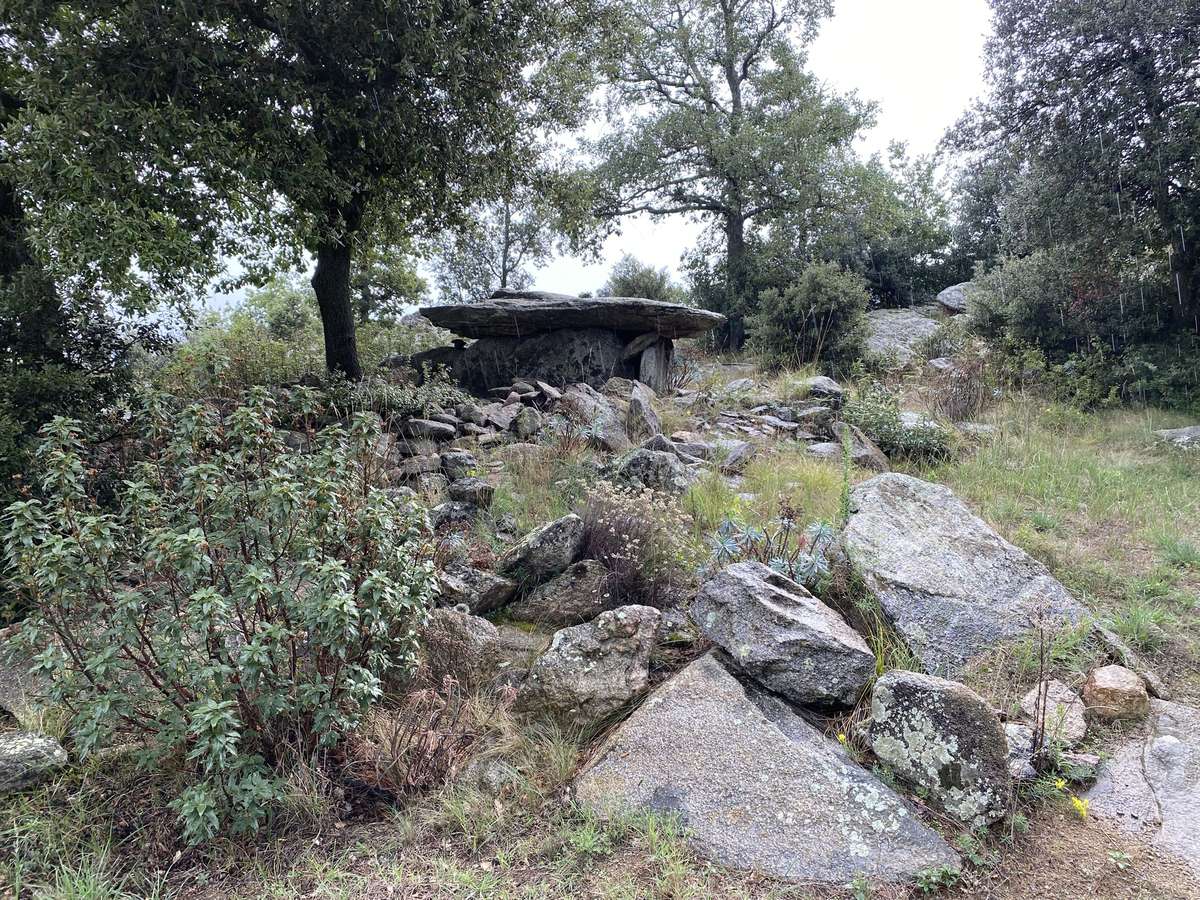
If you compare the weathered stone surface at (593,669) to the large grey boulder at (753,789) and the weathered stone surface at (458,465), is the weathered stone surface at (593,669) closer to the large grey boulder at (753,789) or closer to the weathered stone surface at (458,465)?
the large grey boulder at (753,789)

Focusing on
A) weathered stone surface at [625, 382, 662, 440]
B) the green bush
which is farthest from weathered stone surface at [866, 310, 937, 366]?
weathered stone surface at [625, 382, 662, 440]

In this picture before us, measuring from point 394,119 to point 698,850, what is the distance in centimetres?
662

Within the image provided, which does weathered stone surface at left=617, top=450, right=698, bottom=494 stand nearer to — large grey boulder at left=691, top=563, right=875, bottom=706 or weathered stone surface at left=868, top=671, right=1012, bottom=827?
large grey boulder at left=691, top=563, right=875, bottom=706

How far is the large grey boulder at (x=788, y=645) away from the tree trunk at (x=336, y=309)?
6.62 meters

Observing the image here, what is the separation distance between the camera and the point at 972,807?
2576 millimetres

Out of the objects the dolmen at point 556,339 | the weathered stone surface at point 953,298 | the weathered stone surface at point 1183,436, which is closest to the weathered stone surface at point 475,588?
the dolmen at point 556,339

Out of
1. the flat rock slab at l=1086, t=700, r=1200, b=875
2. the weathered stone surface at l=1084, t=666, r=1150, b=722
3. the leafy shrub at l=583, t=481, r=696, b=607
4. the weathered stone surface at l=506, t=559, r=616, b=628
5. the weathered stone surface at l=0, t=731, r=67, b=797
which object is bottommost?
the flat rock slab at l=1086, t=700, r=1200, b=875

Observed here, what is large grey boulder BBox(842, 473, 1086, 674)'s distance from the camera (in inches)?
136

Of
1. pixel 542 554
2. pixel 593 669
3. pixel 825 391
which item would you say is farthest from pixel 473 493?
pixel 825 391

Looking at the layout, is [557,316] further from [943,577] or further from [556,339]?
[943,577]

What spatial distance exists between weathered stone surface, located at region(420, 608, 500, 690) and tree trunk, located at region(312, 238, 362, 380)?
565 centimetres

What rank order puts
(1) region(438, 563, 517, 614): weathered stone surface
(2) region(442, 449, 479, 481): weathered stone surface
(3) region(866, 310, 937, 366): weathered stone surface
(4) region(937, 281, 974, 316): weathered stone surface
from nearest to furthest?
(1) region(438, 563, 517, 614): weathered stone surface, (2) region(442, 449, 479, 481): weathered stone surface, (3) region(866, 310, 937, 366): weathered stone surface, (4) region(937, 281, 974, 316): weathered stone surface

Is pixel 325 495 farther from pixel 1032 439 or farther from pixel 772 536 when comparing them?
pixel 1032 439

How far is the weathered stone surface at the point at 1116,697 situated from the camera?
3.11 metres
